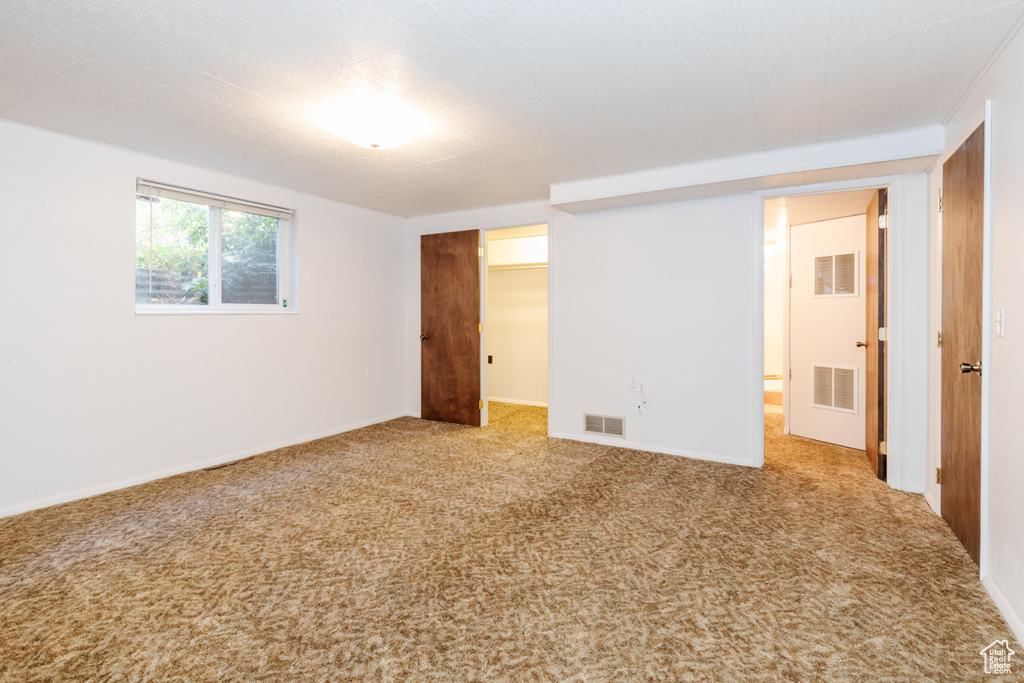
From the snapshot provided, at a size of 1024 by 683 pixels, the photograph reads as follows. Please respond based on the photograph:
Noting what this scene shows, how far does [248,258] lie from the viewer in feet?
13.7

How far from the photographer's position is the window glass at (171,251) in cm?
346

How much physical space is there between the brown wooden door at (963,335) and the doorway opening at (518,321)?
4.00 m

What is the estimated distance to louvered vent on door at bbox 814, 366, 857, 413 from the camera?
4219 millimetres

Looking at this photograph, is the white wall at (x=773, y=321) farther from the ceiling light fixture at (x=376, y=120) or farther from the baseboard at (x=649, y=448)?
the ceiling light fixture at (x=376, y=120)

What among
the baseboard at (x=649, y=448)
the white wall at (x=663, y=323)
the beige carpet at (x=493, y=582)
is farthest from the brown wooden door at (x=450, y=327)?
the beige carpet at (x=493, y=582)

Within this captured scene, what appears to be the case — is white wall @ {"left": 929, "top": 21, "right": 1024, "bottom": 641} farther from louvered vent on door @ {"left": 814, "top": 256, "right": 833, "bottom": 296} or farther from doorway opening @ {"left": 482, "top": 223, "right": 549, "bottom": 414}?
doorway opening @ {"left": 482, "top": 223, "right": 549, "bottom": 414}

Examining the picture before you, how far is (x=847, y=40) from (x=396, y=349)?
4633 mm

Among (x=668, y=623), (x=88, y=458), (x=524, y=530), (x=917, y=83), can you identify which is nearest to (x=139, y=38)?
(x=88, y=458)

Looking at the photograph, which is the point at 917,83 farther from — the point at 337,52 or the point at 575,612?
the point at 575,612

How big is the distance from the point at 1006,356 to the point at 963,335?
2.03ft

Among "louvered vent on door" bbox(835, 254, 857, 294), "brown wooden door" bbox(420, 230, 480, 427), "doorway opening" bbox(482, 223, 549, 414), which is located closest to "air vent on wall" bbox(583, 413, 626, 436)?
"brown wooden door" bbox(420, 230, 480, 427)

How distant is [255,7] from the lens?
174 cm

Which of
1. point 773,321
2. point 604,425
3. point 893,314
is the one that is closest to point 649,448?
point 604,425

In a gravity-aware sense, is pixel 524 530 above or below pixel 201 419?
below
